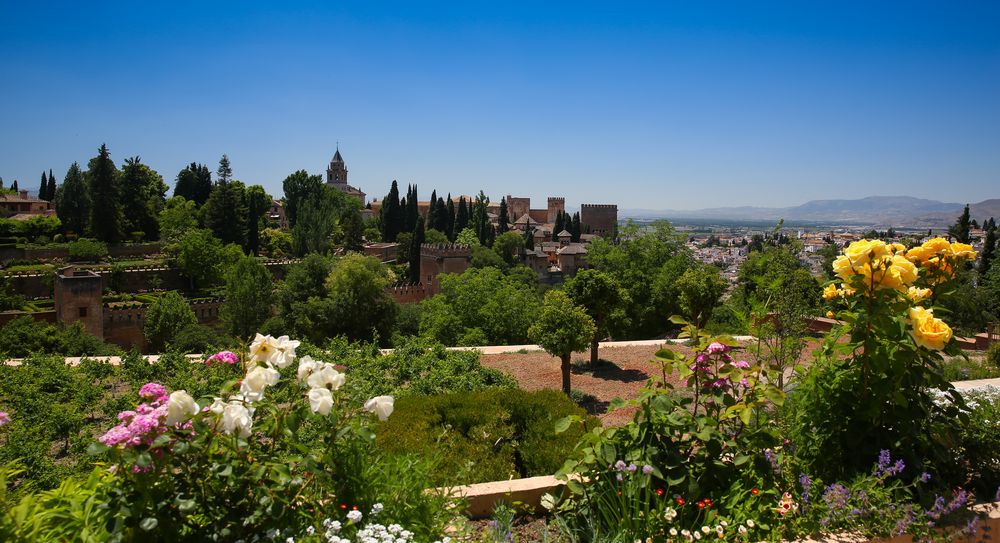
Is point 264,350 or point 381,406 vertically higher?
point 264,350

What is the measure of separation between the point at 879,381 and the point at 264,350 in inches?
106

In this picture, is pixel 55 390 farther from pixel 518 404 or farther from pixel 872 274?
pixel 872 274

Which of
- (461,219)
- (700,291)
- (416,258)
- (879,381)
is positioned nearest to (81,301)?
(416,258)

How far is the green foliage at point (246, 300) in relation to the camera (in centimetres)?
2922

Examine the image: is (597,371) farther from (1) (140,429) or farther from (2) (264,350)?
(1) (140,429)

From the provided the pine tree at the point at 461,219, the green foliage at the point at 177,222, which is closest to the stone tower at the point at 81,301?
the green foliage at the point at 177,222

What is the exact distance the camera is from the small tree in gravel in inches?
367

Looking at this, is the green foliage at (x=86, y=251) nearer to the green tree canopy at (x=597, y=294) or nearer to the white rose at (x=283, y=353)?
the green tree canopy at (x=597, y=294)

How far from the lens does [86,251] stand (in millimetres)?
38625

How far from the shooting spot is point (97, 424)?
5457 mm

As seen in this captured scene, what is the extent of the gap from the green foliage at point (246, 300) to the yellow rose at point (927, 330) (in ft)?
97.9

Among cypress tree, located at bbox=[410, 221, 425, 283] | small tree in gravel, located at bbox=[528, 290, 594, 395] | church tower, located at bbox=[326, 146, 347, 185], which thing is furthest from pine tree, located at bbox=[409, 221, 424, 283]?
church tower, located at bbox=[326, 146, 347, 185]

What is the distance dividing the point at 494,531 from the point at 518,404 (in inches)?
95.1

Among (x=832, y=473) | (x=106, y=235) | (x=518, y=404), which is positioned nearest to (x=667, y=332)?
(x=518, y=404)
